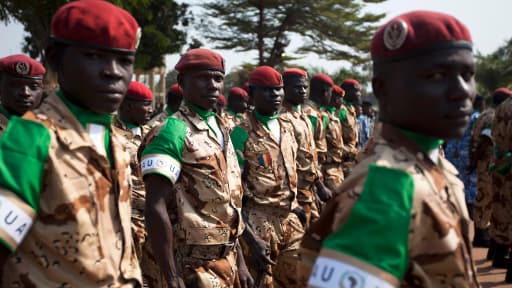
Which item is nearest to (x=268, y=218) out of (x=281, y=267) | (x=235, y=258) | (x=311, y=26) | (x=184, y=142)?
(x=281, y=267)

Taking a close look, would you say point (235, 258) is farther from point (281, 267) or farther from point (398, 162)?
point (398, 162)

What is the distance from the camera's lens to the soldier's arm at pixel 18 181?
7.23 feet

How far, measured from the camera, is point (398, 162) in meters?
2.06

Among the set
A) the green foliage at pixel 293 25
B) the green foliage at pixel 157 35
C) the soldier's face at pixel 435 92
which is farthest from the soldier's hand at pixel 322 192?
the green foliage at pixel 293 25

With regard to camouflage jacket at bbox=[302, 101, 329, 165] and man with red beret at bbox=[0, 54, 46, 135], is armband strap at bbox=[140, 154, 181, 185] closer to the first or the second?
man with red beret at bbox=[0, 54, 46, 135]

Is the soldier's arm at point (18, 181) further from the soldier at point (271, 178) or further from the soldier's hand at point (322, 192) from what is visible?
the soldier's hand at point (322, 192)

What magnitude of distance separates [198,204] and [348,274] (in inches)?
96.8

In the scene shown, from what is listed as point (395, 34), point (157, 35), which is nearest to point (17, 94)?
point (395, 34)

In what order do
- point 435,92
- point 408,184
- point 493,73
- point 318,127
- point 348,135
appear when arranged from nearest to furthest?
point 408,184 → point 435,92 → point 318,127 → point 348,135 → point 493,73

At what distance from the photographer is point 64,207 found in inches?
94.2

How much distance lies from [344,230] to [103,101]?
1.20 meters

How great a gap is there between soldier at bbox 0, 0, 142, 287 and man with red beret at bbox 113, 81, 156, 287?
3.13 metres

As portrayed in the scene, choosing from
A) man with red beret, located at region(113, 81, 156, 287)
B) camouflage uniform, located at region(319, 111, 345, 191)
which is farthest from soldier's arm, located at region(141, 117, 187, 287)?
camouflage uniform, located at region(319, 111, 345, 191)

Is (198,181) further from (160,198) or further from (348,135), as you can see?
(348,135)
